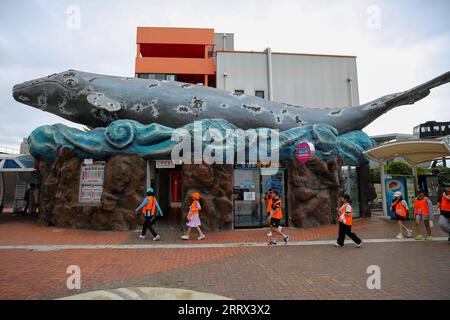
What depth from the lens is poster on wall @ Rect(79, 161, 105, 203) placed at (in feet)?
36.9

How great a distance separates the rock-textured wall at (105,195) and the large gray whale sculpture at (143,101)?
10.6ft

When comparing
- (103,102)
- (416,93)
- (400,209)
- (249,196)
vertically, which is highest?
(416,93)

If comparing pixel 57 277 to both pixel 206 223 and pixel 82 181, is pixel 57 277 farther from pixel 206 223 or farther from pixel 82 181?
pixel 82 181

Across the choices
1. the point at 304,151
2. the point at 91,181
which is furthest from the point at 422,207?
the point at 91,181

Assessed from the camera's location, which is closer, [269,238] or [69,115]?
[269,238]

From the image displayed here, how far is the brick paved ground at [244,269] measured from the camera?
4730 mm

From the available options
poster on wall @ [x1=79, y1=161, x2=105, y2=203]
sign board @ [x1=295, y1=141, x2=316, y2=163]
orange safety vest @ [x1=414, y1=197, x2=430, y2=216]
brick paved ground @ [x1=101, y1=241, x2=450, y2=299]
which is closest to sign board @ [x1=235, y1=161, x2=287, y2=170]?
sign board @ [x1=295, y1=141, x2=316, y2=163]

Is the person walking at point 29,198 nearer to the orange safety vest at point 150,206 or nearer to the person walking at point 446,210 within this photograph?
the orange safety vest at point 150,206

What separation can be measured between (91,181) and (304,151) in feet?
28.8

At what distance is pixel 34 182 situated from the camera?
16328 millimetres

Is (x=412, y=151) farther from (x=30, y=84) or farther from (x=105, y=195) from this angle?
(x=30, y=84)

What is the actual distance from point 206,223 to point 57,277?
556 centimetres

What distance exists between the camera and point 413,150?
1273 centimetres

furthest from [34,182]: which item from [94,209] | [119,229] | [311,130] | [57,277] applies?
[311,130]
